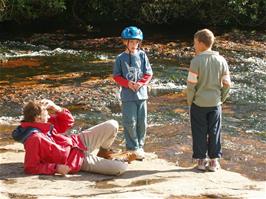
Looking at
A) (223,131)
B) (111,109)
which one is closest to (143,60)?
(223,131)

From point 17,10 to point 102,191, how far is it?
694 inches

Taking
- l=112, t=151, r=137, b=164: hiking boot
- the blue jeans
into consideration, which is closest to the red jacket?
l=112, t=151, r=137, b=164: hiking boot

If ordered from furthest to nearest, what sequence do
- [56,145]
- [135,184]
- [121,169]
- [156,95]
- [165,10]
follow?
[165,10] → [156,95] → [121,169] → [56,145] → [135,184]

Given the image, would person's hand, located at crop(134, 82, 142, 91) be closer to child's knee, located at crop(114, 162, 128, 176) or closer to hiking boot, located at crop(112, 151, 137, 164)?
hiking boot, located at crop(112, 151, 137, 164)

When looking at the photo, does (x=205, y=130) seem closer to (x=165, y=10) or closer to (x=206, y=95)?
(x=206, y=95)

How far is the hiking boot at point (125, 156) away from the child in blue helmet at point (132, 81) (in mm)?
Answer: 97

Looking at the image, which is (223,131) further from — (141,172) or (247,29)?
(247,29)

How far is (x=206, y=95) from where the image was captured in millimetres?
5723

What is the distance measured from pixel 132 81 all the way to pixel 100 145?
2.65 feet

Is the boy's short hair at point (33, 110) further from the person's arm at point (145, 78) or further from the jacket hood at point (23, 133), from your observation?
the person's arm at point (145, 78)

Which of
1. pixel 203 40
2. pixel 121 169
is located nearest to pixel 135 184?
pixel 121 169

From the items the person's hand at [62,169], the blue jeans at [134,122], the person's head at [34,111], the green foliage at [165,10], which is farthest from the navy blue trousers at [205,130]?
the green foliage at [165,10]

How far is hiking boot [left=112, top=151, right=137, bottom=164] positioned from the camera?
5.96m

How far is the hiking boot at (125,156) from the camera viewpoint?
19.5 feet
